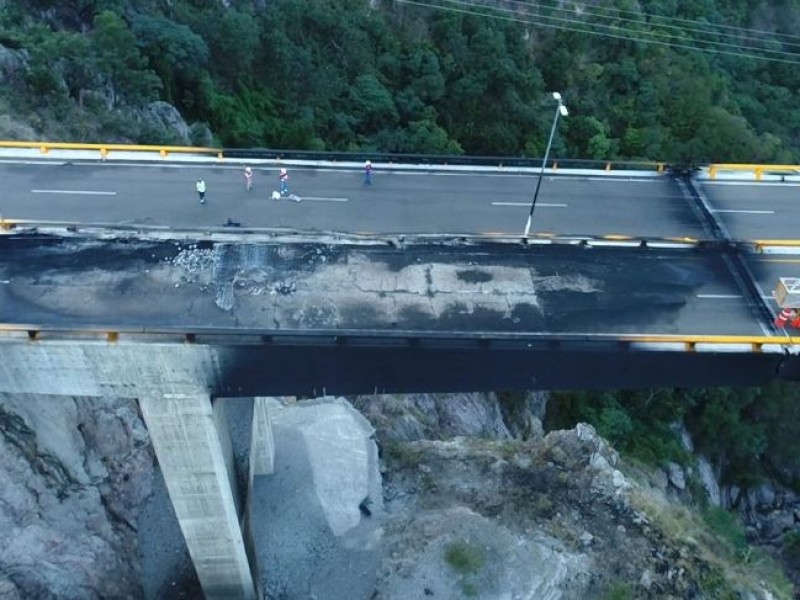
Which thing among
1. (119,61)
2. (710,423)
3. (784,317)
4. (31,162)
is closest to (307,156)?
(31,162)

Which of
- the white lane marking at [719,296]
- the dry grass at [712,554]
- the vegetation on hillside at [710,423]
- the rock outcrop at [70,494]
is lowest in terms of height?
the vegetation on hillside at [710,423]

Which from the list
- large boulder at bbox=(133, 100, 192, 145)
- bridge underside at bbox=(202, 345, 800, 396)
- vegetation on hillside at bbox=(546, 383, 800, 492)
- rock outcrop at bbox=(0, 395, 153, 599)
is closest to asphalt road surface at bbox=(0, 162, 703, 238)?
bridge underside at bbox=(202, 345, 800, 396)

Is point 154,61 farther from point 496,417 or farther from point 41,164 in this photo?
point 496,417

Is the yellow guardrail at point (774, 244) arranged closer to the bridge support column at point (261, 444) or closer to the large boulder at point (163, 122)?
the bridge support column at point (261, 444)

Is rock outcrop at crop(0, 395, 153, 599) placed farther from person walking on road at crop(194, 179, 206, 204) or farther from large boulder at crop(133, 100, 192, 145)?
large boulder at crop(133, 100, 192, 145)

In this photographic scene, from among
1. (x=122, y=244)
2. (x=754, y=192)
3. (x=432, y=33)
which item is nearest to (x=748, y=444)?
(x=754, y=192)

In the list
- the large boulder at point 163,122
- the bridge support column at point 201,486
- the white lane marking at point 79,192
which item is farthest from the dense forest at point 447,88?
the bridge support column at point 201,486

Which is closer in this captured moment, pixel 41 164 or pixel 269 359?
pixel 269 359
